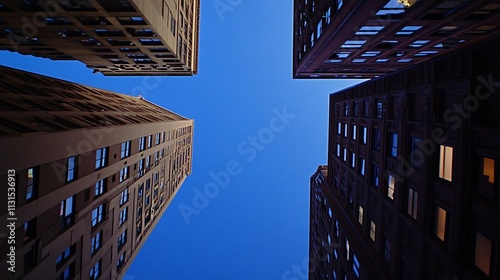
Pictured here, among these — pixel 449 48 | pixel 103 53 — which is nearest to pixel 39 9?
pixel 103 53

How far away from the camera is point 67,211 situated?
18.4 metres

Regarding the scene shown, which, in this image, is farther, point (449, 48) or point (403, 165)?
point (449, 48)

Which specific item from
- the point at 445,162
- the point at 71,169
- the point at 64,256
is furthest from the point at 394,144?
the point at 64,256

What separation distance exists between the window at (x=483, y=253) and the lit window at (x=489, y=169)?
7.88 feet

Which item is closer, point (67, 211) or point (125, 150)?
point (67, 211)

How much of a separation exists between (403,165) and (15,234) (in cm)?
2093

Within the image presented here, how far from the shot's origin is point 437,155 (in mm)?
14938

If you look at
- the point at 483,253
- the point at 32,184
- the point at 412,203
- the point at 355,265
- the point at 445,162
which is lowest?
the point at 355,265

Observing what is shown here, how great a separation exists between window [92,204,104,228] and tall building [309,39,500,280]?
2065 centimetres

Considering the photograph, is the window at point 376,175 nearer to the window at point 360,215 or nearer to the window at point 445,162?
the window at point 360,215

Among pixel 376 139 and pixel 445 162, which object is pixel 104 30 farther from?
pixel 445 162

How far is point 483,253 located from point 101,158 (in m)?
23.3

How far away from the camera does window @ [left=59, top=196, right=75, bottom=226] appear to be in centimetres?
1780

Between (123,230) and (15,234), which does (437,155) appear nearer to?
(15,234)
